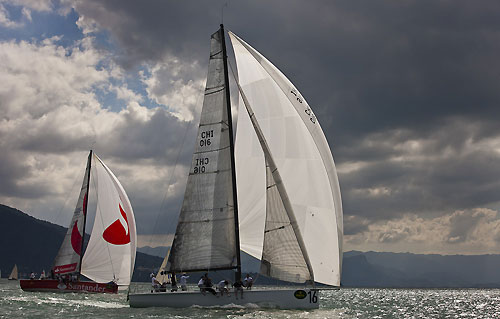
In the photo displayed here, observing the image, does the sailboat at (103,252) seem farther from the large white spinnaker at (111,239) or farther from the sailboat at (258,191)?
the sailboat at (258,191)

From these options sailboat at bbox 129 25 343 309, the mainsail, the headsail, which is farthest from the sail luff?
the headsail

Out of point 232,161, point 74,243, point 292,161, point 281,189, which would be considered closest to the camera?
point 281,189

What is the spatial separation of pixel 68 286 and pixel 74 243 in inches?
168

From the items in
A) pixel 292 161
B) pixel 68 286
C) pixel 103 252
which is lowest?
pixel 68 286

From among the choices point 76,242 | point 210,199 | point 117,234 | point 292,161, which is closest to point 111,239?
point 117,234

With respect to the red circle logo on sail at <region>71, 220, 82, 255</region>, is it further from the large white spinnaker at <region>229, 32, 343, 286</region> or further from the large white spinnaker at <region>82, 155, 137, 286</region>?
the large white spinnaker at <region>229, 32, 343, 286</region>

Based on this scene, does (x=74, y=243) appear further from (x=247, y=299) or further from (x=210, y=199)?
(x=247, y=299)

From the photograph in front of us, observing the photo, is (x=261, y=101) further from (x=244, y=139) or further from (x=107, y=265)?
(x=107, y=265)

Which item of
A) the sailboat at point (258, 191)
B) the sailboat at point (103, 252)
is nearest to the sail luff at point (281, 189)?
the sailboat at point (258, 191)

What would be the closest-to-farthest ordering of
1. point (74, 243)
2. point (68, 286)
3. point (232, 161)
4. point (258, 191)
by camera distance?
point (232, 161) → point (258, 191) → point (68, 286) → point (74, 243)

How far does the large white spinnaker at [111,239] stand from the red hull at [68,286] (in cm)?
63

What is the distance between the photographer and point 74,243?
4959 centimetres

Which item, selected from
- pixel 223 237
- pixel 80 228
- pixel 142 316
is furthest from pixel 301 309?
pixel 80 228

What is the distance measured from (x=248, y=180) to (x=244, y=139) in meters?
2.19
